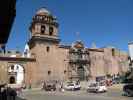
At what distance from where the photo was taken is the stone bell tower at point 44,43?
161ft

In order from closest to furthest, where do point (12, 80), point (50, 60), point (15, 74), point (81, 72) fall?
point (15, 74)
point (12, 80)
point (50, 60)
point (81, 72)

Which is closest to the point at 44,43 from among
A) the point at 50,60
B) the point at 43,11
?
the point at 50,60

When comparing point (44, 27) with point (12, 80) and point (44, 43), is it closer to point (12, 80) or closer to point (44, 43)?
point (44, 43)

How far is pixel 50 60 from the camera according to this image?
50.3m

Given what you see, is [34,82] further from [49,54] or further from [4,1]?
[4,1]

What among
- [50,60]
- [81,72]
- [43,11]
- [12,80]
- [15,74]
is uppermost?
[43,11]

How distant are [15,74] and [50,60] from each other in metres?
7.21

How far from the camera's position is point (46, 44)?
166 ft

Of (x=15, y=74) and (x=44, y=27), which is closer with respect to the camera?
(x=15, y=74)

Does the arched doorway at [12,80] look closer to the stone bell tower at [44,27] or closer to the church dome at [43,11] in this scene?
the stone bell tower at [44,27]

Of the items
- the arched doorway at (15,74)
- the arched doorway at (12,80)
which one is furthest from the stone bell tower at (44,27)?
the arched doorway at (12,80)

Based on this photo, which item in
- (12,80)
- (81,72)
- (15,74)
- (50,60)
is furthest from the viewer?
(81,72)

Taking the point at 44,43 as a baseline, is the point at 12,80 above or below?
below

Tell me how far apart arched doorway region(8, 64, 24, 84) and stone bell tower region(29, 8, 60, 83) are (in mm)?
2960
